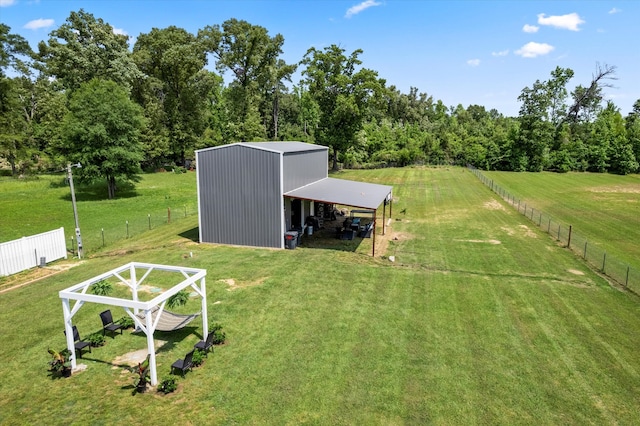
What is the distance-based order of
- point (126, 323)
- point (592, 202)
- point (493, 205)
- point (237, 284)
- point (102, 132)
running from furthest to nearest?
point (592, 202) → point (102, 132) → point (493, 205) → point (237, 284) → point (126, 323)

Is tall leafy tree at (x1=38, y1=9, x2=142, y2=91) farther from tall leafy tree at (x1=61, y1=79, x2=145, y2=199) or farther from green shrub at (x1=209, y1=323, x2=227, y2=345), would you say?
green shrub at (x1=209, y1=323, x2=227, y2=345)

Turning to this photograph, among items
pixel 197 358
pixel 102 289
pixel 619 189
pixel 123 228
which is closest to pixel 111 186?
pixel 123 228

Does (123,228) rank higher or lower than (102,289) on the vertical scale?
lower

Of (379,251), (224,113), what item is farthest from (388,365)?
(224,113)

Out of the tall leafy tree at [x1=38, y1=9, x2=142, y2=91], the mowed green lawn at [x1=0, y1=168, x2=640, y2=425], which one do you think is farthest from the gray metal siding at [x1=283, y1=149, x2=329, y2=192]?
the tall leafy tree at [x1=38, y1=9, x2=142, y2=91]

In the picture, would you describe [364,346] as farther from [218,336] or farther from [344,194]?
[344,194]

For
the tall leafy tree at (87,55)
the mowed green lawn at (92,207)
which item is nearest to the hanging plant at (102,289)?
the mowed green lawn at (92,207)
